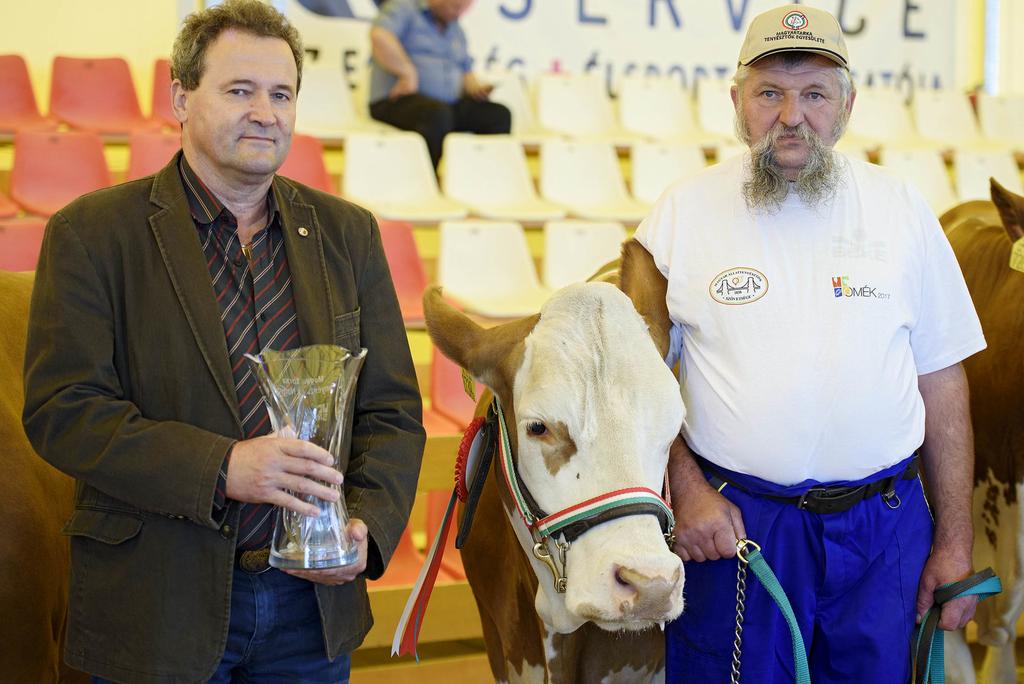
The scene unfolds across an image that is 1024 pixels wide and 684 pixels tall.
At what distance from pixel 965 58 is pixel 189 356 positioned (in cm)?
886

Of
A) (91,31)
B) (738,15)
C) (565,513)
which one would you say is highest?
(738,15)

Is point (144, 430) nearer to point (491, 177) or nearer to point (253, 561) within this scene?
point (253, 561)

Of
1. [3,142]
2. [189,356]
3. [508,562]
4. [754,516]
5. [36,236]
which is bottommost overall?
[508,562]

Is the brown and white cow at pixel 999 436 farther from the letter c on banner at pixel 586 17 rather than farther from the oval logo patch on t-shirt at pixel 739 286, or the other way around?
the letter c on banner at pixel 586 17

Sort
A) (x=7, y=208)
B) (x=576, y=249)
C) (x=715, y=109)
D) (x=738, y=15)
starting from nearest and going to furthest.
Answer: (x=7, y=208) → (x=576, y=249) → (x=715, y=109) → (x=738, y=15)

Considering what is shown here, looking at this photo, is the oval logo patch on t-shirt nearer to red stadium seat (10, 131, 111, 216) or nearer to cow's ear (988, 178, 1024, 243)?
cow's ear (988, 178, 1024, 243)

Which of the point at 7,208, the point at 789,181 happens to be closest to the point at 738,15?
the point at 7,208

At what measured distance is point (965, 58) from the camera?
9312mm

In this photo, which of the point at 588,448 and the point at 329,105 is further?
the point at 329,105

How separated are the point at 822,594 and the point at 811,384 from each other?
0.43 meters

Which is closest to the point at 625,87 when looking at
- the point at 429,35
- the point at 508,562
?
the point at 429,35

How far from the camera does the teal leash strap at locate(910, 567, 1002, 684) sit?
7.59ft

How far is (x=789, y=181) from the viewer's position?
2.33 metres

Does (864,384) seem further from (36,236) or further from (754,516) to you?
(36,236)
